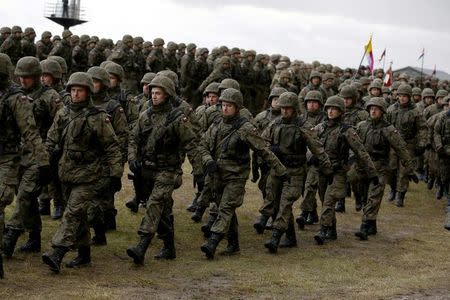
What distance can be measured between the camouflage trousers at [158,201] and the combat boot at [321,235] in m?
2.73

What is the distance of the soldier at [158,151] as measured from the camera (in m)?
10.0

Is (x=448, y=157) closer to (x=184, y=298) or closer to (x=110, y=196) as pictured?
(x=110, y=196)

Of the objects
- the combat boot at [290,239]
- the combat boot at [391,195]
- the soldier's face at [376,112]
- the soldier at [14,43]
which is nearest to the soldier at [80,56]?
the soldier at [14,43]

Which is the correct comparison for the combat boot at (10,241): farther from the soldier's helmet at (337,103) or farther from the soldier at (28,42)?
the soldier at (28,42)

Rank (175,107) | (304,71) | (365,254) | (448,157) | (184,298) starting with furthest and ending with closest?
(304,71), (448,157), (365,254), (175,107), (184,298)

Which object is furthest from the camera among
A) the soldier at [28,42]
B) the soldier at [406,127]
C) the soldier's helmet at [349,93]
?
the soldier at [28,42]

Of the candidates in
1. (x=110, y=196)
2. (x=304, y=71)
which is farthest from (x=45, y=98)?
(x=304, y=71)

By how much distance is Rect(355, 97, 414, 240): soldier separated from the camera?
1310 cm

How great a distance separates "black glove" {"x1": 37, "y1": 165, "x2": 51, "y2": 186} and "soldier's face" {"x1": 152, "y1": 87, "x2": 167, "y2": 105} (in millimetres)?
1585

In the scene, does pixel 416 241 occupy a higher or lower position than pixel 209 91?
lower

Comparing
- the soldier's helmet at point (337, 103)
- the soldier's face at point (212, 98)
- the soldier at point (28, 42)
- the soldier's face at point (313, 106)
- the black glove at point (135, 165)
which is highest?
the soldier at point (28, 42)

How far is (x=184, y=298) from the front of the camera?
8.88 metres

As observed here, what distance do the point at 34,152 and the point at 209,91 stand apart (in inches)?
204

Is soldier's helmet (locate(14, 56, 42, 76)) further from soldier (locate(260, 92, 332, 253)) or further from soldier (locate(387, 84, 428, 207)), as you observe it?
soldier (locate(387, 84, 428, 207))
